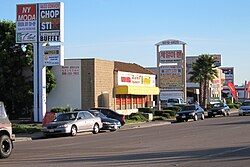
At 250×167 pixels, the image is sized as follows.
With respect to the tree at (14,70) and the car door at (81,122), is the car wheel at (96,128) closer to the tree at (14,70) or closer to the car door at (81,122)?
the car door at (81,122)

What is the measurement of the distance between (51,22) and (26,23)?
216cm

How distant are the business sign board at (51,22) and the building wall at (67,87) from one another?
792cm

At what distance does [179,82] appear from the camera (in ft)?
232

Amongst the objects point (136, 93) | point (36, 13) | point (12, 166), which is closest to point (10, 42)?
point (36, 13)

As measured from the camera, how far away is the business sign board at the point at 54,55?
4116 centimetres

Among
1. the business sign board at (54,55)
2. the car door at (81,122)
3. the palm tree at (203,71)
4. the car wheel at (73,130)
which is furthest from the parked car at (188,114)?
the palm tree at (203,71)

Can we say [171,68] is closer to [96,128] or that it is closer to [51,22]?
[51,22]

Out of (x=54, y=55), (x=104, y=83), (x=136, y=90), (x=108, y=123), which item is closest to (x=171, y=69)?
(x=136, y=90)

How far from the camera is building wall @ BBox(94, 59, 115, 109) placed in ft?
162

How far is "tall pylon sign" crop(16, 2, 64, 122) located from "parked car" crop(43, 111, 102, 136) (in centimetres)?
975

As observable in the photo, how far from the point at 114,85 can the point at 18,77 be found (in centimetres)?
991

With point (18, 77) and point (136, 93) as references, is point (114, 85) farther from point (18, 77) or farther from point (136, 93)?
point (18, 77)

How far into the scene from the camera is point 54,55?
41312 mm

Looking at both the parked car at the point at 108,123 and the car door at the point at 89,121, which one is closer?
the car door at the point at 89,121
